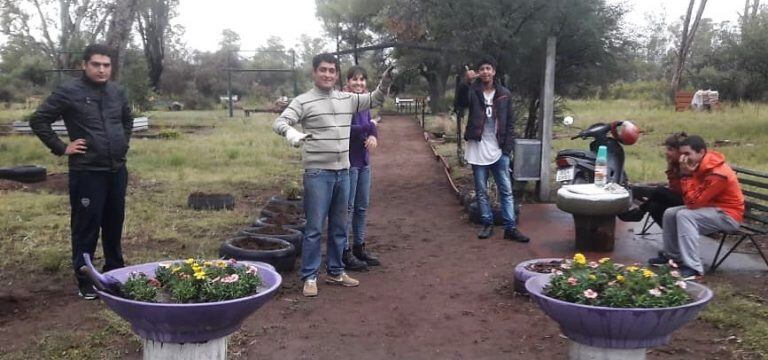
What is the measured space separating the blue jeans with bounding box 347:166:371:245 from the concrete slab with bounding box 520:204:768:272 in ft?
4.78

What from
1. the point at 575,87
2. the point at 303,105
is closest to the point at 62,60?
the point at 575,87

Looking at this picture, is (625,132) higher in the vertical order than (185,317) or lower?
higher

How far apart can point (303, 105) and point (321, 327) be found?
4.74 ft

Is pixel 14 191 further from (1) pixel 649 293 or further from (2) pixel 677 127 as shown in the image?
(2) pixel 677 127

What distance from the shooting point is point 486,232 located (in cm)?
666

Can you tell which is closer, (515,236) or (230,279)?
(230,279)

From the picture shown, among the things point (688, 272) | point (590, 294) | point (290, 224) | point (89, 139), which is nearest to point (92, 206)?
point (89, 139)

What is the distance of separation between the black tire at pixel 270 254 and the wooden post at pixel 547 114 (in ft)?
12.1

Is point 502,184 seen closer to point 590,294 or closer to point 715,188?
point 715,188

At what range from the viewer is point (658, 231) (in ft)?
22.0

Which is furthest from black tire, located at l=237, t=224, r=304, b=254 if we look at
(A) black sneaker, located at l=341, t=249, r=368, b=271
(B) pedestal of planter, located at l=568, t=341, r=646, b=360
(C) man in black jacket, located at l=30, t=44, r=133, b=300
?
(B) pedestal of planter, located at l=568, t=341, r=646, b=360

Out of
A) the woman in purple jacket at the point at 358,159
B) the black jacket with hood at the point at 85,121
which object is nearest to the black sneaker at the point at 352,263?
the woman in purple jacket at the point at 358,159

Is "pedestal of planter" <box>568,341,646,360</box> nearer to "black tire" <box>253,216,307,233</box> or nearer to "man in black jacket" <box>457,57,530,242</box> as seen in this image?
"man in black jacket" <box>457,57,530,242</box>

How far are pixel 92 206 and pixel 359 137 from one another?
1917mm
